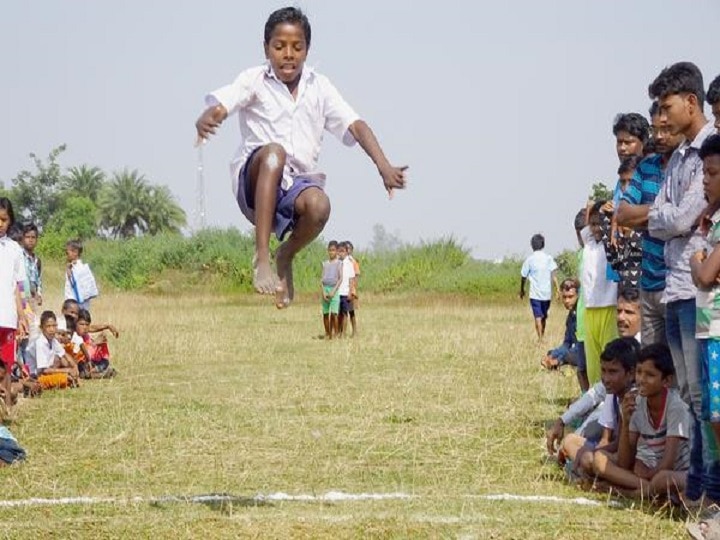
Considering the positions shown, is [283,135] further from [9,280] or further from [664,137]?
[9,280]

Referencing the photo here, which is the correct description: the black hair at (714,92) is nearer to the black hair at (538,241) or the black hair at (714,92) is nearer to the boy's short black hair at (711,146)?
the boy's short black hair at (711,146)

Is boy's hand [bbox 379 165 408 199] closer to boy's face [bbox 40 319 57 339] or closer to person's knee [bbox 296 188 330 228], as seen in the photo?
person's knee [bbox 296 188 330 228]

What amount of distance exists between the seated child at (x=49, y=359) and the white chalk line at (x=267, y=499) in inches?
243

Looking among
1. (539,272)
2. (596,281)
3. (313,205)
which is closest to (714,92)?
(313,205)

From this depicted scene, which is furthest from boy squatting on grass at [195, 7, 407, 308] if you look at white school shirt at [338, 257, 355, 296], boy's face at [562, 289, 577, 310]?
white school shirt at [338, 257, 355, 296]

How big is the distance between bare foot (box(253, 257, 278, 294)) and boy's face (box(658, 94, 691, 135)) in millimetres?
2083

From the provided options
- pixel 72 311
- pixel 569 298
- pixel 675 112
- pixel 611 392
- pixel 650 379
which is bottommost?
pixel 611 392

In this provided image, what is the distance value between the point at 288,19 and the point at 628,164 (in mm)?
2724

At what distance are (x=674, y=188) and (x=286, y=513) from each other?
2.50 metres

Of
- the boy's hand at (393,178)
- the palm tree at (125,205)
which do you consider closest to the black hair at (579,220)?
the boy's hand at (393,178)

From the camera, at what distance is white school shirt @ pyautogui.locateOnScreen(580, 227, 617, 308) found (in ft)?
28.4

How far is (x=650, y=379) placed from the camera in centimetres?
692

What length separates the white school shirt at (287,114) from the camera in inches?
249

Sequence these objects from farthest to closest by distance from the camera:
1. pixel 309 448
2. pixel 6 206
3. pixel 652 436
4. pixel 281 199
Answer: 1. pixel 6 206
2. pixel 309 448
3. pixel 652 436
4. pixel 281 199
